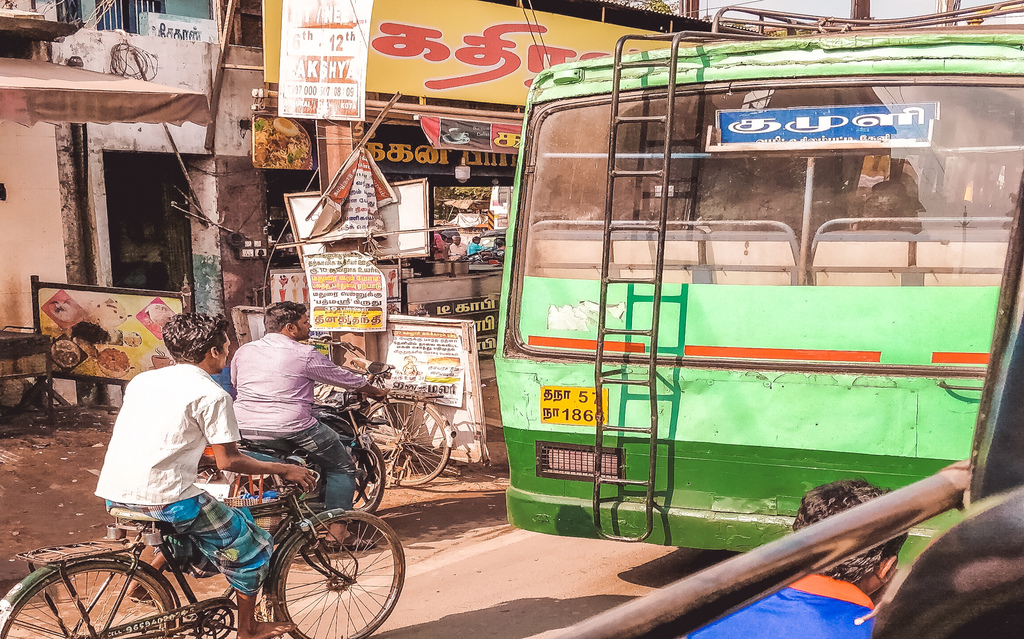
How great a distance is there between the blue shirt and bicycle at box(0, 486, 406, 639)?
2.45 m

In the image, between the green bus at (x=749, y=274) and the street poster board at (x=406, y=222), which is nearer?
the green bus at (x=749, y=274)

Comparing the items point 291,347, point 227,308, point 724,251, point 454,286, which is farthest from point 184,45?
point 724,251

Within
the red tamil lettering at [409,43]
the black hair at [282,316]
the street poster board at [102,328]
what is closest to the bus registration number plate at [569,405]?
the black hair at [282,316]

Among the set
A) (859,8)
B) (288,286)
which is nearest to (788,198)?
(288,286)

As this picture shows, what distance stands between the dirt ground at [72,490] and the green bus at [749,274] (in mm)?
2259

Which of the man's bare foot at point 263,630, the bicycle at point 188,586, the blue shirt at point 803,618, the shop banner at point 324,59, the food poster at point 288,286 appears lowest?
the man's bare foot at point 263,630

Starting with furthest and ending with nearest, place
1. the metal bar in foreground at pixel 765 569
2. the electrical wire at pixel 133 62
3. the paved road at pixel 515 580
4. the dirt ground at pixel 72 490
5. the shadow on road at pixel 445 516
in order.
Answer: the electrical wire at pixel 133 62, the shadow on road at pixel 445 516, the dirt ground at pixel 72 490, the paved road at pixel 515 580, the metal bar in foreground at pixel 765 569

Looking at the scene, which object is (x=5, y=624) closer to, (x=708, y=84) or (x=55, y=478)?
(x=708, y=84)

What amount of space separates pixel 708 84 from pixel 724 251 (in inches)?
32.9

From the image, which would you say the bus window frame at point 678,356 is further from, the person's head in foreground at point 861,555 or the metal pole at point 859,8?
the metal pole at point 859,8

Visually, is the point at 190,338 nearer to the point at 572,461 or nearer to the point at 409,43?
the point at 572,461

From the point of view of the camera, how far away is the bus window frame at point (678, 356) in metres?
4.07

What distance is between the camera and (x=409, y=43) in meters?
9.96

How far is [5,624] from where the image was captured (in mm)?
3469
